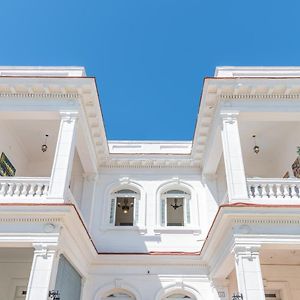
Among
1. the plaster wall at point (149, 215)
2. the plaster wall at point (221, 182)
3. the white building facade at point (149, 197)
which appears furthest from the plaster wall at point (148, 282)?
the plaster wall at point (221, 182)

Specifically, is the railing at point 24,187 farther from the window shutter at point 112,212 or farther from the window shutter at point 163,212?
the window shutter at point 163,212

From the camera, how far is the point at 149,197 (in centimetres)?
1473

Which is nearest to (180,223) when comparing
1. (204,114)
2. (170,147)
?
(170,147)

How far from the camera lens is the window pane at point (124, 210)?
15016 mm

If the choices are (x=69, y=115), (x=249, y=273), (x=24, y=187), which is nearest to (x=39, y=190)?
(x=24, y=187)

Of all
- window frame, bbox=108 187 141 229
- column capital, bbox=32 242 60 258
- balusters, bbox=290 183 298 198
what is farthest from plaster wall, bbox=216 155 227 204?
column capital, bbox=32 242 60 258

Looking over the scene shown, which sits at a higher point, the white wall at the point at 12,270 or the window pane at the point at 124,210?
the window pane at the point at 124,210

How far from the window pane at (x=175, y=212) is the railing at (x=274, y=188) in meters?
5.38

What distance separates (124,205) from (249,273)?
760 centimetres

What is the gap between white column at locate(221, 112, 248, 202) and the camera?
9.61 meters

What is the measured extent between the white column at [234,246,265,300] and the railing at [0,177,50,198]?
550cm

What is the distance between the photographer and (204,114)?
40.9ft

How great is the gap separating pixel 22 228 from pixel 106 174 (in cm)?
665

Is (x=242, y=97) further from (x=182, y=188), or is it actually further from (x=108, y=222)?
(x=108, y=222)
